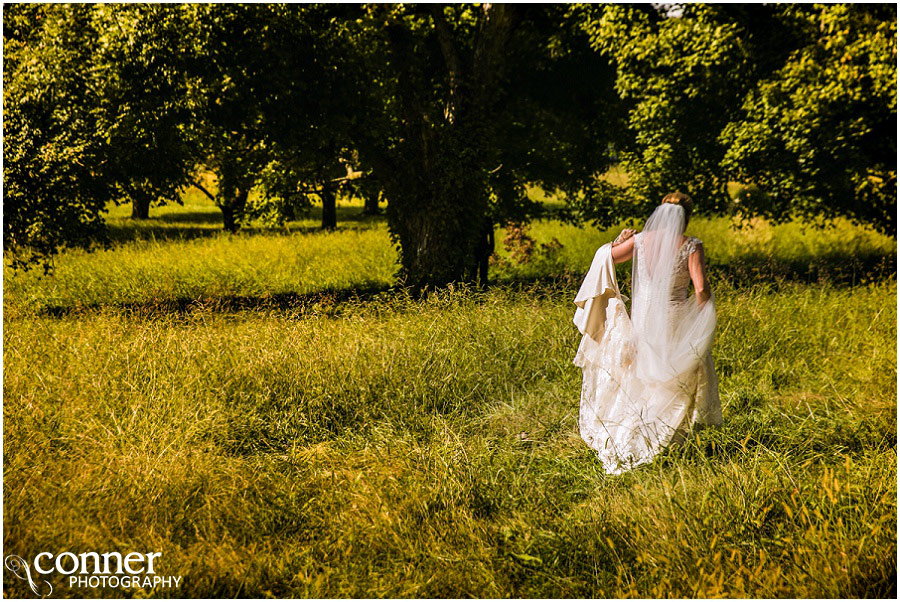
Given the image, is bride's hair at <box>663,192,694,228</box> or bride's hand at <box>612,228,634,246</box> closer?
bride's hair at <box>663,192,694,228</box>

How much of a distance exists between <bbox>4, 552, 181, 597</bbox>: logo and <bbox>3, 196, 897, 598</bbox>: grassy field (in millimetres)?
50

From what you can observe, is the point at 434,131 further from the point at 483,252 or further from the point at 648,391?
the point at 648,391

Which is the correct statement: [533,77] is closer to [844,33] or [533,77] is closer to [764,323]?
[844,33]

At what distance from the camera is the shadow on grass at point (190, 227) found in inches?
682

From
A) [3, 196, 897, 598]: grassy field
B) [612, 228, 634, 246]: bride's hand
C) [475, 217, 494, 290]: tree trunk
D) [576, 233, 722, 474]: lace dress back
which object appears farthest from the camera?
[475, 217, 494, 290]: tree trunk

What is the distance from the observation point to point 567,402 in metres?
5.64

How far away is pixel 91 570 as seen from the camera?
320 cm

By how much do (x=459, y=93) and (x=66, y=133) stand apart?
19.7ft

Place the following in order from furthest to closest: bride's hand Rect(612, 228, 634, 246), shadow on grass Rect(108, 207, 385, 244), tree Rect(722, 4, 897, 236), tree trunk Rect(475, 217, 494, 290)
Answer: shadow on grass Rect(108, 207, 385, 244), tree trunk Rect(475, 217, 494, 290), tree Rect(722, 4, 897, 236), bride's hand Rect(612, 228, 634, 246)

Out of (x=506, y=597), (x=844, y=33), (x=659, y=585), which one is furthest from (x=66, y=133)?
(x=844, y=33)

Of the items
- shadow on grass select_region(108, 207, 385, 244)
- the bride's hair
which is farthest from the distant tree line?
the bride's hair

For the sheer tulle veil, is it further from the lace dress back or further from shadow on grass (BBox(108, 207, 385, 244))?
shadow on grass (BBox(108, 207, 385, 244))

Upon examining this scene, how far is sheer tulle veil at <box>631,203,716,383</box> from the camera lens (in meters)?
4.80

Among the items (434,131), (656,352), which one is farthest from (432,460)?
(434,131)
